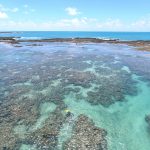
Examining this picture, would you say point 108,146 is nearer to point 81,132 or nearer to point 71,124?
point 81,132

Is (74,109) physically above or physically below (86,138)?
below

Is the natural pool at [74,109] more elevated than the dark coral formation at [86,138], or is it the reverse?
the dark coral formation at [86,138]

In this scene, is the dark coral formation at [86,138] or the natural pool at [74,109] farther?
the natural pool at [74,109]

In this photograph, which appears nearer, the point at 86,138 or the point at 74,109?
the point at 86,138

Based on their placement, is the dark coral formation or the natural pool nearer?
the dark coral formation

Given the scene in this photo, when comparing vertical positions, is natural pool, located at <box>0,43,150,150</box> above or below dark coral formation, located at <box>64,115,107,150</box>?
below

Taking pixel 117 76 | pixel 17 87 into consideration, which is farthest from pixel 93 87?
pixel 17 87
